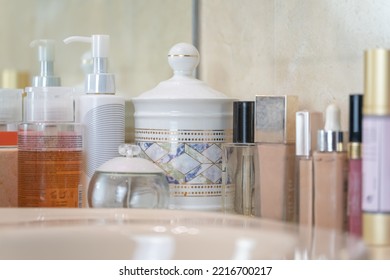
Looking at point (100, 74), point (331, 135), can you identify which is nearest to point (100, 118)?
point (100, 74)

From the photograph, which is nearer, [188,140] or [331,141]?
[331,141]

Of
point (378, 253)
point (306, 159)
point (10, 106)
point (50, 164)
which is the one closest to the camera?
point (378, 253)

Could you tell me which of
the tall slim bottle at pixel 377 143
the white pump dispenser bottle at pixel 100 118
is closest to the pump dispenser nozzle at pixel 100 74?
the white pump dispenser bottle at pixel 100 118

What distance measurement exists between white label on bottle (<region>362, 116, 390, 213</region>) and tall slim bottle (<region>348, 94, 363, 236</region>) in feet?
0.06

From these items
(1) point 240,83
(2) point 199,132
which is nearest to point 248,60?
(1) point 240,83

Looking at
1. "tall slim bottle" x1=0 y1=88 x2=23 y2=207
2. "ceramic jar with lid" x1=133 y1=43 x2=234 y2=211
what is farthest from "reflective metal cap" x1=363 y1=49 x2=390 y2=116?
"tall slim bottle" x1=0 y1=88 x2=23 y2=207

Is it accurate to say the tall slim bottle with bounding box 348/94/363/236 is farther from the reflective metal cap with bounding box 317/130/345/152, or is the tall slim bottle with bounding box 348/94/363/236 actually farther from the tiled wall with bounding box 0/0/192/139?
the tiled wall with bounding box 0/0/192/139

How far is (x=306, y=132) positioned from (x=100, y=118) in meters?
0.24

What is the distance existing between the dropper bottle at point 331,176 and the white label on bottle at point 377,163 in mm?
41

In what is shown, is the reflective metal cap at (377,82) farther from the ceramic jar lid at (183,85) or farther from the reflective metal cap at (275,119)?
the ceramic jar lid at (183,85)

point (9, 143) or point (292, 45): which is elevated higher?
point (292, 45)

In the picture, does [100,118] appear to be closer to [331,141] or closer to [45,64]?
[45,64]

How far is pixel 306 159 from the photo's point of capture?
60cm
